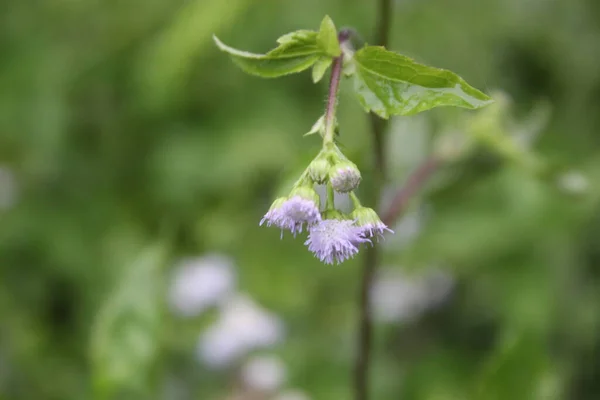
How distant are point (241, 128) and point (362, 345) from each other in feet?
4.53

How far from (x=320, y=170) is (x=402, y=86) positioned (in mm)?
143

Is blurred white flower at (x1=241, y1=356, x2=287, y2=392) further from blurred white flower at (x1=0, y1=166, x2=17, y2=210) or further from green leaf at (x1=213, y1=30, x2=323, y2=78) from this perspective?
green leaf at (x1=213, y1=30, x2=323, y2=78)

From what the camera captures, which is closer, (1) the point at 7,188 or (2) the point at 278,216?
(2) the point at 278,216

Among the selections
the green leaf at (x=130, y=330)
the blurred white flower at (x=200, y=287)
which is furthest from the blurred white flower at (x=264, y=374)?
the green leaf at (x=130, y=330)

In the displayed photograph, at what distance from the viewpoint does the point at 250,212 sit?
102 inches

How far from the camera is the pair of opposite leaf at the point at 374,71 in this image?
849 millimetres

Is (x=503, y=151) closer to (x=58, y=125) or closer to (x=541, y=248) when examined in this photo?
(x=541, y=248)

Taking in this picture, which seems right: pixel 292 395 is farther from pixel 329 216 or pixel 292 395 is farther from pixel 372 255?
pixel 329 216

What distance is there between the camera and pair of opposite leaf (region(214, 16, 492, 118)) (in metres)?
0.85

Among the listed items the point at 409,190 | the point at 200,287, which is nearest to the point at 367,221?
the point at 409,190

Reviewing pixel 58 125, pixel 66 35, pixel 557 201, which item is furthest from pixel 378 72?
pixel 66 35

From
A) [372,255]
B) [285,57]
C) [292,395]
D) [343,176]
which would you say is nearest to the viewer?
[343,176]

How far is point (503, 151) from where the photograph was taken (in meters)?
1.41

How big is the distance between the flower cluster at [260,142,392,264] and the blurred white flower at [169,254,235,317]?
1.47 meters
